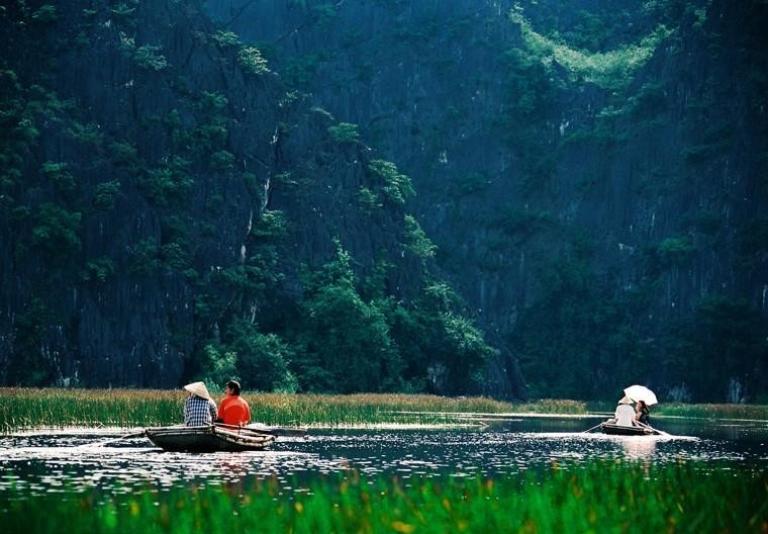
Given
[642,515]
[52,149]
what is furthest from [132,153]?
[642,515]

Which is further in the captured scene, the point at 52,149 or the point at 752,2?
the point at 752,2

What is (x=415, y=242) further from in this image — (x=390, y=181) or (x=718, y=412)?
(x=718, y=412)

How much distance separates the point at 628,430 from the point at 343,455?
15.2 meters

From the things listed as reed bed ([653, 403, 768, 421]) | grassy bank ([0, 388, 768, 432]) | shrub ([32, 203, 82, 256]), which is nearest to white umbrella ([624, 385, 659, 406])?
grassy bank ([0, 388, 768, 432])

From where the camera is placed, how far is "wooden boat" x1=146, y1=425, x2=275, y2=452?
32562 mm

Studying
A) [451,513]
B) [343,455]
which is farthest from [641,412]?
[451,513]

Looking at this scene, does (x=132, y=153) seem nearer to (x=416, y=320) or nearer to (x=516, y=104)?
(x=416, y=320)

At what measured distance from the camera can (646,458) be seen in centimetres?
3412

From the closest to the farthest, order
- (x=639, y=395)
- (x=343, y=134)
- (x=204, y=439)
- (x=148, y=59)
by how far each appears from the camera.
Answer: (x=204, y=439) < (x=639, y=395) < (x=148, y=59) < (x=343, y=134)

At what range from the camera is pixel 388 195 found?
91.8 m

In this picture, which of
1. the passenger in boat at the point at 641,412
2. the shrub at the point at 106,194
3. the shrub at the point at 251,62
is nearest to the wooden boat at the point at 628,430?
the passenger in boat at the point at 641,412

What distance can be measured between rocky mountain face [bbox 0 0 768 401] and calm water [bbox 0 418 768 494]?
30401 mm

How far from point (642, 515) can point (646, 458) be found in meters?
16.7

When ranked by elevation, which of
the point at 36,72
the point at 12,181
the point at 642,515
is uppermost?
the point at 36,72
